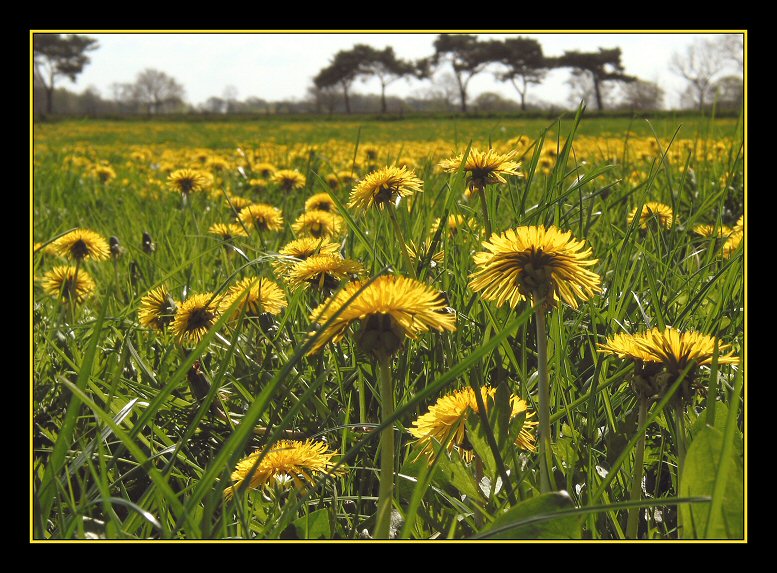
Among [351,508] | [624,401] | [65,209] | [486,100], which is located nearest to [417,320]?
[351,508]

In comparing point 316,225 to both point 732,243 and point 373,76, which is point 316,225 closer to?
point 732,243

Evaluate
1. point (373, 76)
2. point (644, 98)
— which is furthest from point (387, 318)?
point (373, 76)

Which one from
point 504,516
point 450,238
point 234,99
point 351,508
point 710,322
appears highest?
point 234,99

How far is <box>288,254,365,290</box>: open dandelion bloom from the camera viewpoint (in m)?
1.01

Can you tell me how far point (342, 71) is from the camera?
1549 inches

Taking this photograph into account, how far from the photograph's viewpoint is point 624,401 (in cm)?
97

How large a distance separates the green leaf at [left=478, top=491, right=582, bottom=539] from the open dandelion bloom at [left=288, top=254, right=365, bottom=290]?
0.53 meters

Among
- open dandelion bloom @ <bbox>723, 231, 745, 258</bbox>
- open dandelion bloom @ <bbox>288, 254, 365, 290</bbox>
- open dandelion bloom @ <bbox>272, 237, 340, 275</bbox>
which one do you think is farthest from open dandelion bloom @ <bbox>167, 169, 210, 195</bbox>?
open dandelion bloom @ <bbox>723, 231, 745, 258</bbox>

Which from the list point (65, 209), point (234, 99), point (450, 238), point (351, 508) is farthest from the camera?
point (234, 99)

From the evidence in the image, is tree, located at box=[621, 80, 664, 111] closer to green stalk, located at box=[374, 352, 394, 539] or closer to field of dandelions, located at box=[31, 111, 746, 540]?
field of dandelions, located at box=[31, 111, 746, 540]

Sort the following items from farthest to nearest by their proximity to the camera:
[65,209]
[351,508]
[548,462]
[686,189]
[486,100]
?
1. [486,100]
2. [65,209]
3. [686,189]
4. [351,508]
5. [548,462]

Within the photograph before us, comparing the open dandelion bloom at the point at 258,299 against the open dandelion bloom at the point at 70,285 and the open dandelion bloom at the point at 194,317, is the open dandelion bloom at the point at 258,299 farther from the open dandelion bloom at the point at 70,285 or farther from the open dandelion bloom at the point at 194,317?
the open dandelion bloom at the point at 70,285

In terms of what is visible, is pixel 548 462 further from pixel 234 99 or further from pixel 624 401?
pixel 234 99

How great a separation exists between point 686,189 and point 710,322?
5.07ft
